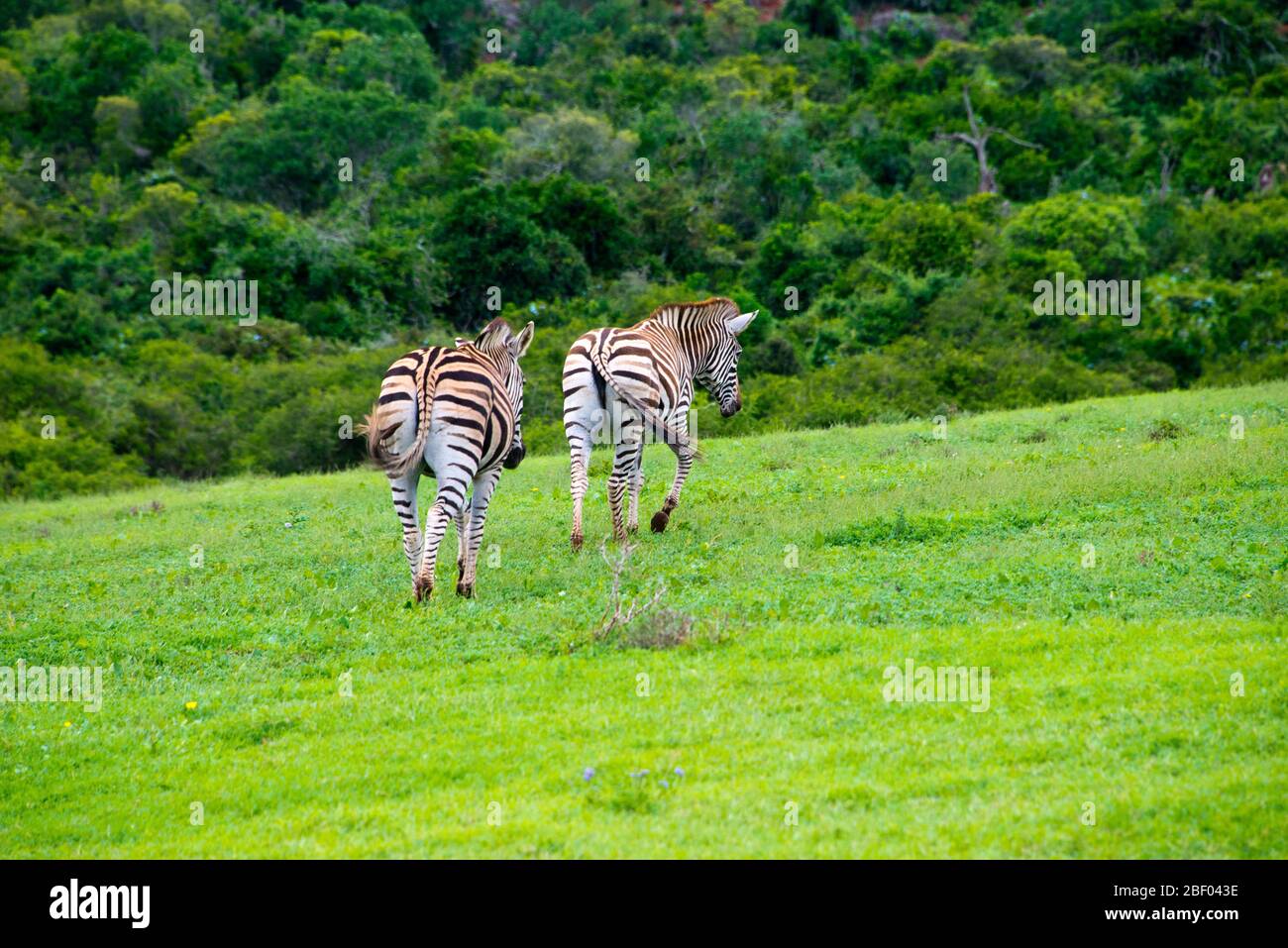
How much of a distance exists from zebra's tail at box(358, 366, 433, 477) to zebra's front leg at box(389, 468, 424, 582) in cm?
12

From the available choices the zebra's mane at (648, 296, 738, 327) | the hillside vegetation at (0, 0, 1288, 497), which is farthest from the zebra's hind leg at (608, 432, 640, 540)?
the hillside vegetation at (0, 0, 1288, 497)

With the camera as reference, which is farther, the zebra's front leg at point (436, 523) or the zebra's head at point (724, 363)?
the zebra's head at point (724, 363)

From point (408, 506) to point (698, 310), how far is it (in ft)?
17.4

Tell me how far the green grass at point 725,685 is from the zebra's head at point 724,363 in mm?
1406

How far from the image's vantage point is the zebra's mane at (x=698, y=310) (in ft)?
54.4

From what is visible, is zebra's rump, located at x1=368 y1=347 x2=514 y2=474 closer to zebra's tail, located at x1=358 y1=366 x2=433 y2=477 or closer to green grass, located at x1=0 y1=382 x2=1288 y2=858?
zebra's tail, located at x1=358 y1=366 x2=433 y2=477

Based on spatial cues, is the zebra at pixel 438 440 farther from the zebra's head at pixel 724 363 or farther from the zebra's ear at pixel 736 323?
the zebra's ear at pixel 736 323

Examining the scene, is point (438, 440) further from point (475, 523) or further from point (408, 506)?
point (475, 523)

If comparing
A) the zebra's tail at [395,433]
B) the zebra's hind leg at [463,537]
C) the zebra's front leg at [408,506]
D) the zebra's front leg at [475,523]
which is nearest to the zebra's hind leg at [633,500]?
the zebra's front leg at [475,523]

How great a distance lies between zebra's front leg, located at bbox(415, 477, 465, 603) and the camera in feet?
41.2

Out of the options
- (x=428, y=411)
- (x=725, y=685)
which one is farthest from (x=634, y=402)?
(x=725, y=685)

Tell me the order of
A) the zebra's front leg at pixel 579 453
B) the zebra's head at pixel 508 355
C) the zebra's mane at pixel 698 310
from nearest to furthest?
the zebra's head at pixel 508 355 < the zebra's front leg at pixel 579 453 < the zebra's mane at pixel 698 310
